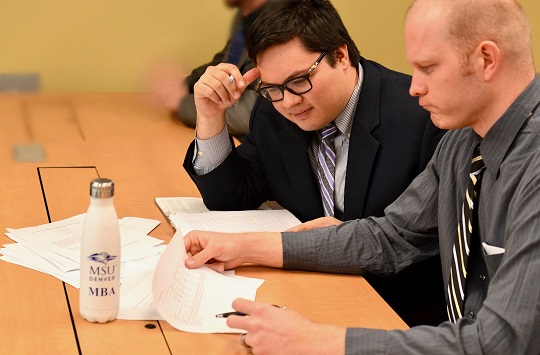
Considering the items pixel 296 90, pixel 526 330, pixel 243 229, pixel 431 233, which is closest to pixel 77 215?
pixel 243 229

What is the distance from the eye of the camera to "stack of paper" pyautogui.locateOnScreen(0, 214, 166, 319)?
156 centimetres

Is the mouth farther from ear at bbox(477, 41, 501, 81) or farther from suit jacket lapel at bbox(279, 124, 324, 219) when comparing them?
ear at bbox(477, 41, 501, 81)

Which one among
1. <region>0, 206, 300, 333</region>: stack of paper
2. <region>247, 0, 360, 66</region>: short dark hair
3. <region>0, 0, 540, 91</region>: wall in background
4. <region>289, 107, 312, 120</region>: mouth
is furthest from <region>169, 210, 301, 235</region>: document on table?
<region>0, 0, 540, 91</region>: wall in background

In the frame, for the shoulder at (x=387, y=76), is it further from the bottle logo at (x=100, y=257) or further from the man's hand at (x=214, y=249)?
the bottle logo at (x=100, y=257)

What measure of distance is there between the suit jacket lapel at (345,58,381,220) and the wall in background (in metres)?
0.84

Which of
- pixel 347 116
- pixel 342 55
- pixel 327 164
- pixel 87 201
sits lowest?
pixel 87 201

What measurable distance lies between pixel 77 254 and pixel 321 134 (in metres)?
0.67

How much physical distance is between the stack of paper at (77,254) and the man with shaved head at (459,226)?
11 cm

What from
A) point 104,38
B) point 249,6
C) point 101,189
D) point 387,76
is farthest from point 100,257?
point 104,38

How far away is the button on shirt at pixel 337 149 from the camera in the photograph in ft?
6.83

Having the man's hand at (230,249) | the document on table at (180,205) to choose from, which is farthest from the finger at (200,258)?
the document on table at (180,205)

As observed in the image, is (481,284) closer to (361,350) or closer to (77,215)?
(361,350)

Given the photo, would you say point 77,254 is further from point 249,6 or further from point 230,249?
point 249,6

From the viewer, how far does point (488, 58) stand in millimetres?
1460
